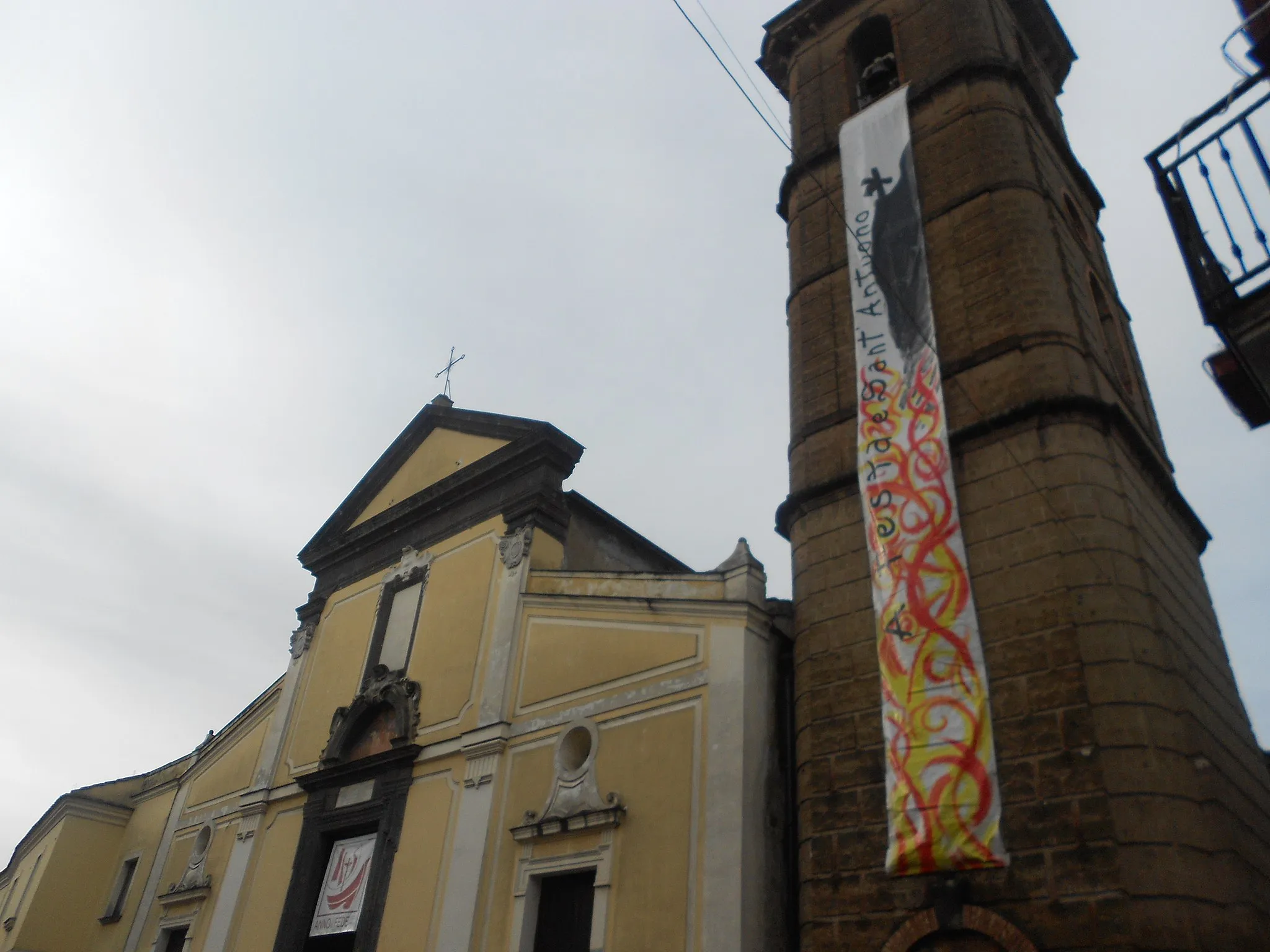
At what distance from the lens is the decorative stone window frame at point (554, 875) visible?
9195 millimetres

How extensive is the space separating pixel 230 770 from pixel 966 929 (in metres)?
13.2

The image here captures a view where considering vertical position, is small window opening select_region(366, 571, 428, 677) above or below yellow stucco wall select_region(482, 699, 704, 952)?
above

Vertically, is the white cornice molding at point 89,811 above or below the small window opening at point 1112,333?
below

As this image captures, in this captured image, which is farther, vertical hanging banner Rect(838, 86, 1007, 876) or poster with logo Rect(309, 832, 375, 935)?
poster with logo Rect(309, 832, 375, 935)

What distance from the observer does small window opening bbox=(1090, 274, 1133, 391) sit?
10891 mm

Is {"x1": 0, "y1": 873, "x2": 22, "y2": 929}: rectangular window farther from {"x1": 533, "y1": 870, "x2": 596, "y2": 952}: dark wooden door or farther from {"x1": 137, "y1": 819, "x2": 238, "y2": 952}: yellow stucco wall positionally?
{"x1": 533, "y1": 870, "x2": 596, "y2": 952}: dark wooden door

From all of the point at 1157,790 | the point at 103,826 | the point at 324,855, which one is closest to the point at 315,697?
the point at 324,855

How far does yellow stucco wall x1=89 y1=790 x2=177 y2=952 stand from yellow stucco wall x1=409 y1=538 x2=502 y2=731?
293 inches

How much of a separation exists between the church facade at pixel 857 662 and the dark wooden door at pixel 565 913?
0.12ft

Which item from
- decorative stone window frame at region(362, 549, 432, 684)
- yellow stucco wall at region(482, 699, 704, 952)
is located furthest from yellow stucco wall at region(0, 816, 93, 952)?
yellow stucco wall at region(482, 699, 704, 952)

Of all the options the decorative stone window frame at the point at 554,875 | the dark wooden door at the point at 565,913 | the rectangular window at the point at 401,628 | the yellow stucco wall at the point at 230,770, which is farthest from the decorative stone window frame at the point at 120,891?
the dark wooden door at the point at 565,913

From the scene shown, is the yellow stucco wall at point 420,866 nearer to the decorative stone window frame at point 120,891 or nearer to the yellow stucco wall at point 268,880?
the yellow stucco wall at point 268,880

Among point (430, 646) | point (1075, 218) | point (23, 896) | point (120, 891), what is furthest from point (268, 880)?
point (1075, 218)

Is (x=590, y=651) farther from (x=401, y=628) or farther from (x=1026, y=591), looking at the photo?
(x=1026, y=591)
